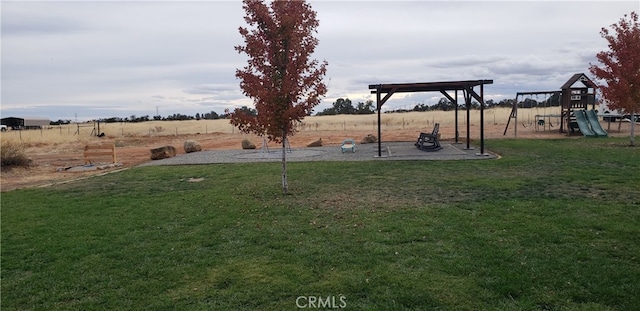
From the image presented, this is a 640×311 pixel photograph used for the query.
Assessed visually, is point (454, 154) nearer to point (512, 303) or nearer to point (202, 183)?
point (202, 183)

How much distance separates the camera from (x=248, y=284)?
14.8 feet

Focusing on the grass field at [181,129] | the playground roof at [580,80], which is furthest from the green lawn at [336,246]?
the grass field at [181,129]

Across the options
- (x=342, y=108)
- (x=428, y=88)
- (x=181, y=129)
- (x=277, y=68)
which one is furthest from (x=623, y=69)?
(x=342, y=108)

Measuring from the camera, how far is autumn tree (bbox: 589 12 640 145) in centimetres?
1888

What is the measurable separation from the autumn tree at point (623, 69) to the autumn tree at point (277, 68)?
15565 mm

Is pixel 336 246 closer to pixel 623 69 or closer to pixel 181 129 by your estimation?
pixel 623 69

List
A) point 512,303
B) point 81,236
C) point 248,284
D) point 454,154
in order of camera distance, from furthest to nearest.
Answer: point 454,154
point 81,236
point 248,284
point 512,303

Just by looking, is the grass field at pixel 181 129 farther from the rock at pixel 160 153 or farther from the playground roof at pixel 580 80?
the rock at pixel 160 153

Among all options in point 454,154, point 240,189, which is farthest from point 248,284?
point 454,154

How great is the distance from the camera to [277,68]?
368 inches

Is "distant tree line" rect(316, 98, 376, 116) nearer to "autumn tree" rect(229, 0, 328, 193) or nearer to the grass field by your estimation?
the grass field

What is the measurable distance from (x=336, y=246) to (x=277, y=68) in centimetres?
472

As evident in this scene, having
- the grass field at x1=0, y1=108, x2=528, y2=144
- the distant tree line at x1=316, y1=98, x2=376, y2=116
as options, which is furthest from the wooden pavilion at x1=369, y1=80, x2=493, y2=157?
the distant tree line at x1=316, y1=98, x2=376, y2=116

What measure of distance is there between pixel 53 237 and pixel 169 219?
1618mm
